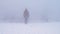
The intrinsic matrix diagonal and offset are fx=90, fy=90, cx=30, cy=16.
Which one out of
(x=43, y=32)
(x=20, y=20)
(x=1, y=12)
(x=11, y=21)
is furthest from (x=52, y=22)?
(x=1, y=12)

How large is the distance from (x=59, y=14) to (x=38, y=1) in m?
0.45

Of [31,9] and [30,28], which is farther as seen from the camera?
[31,9]

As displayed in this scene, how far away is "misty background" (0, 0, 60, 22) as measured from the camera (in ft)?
5.25

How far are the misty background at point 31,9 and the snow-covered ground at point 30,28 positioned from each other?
0.11 m

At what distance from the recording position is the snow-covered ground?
141 centimetres

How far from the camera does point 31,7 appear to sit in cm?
162

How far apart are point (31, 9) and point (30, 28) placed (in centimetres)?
35

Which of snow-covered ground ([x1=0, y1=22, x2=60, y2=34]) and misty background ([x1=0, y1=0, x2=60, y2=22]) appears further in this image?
misty background ([x1=0, y1=0, x2=60, y2=22])

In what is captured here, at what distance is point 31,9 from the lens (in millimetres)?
1616

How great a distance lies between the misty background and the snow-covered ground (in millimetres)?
107

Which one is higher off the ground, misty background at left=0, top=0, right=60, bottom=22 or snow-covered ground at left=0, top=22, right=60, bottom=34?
misty background at left=0, top=0, right=60, bottom=22

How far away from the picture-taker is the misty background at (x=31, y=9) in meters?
1.60

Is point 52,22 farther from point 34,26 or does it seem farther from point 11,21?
point 11,21

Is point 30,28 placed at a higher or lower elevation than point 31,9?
lower
